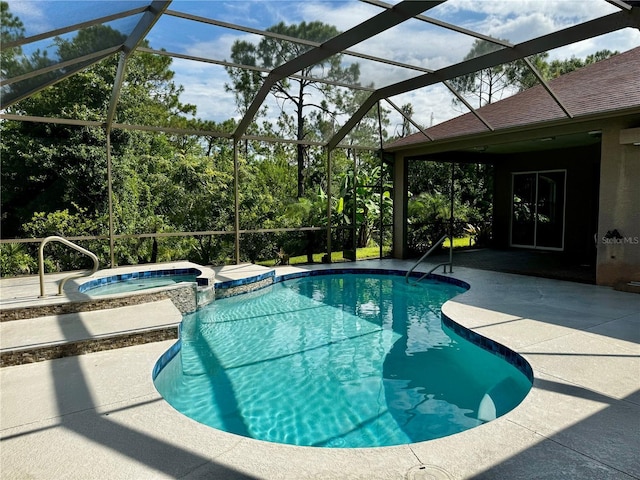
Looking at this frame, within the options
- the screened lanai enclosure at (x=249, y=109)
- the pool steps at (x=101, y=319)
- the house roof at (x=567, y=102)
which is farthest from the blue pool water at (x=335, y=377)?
the house roof at (x=567, y=102)

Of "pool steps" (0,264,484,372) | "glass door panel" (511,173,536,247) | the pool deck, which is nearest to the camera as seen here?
the pool deck

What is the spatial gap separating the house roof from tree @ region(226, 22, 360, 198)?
329 cm

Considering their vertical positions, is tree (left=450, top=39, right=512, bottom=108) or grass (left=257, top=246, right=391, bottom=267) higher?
tree (left=450, top=39, right=512, bottom=108)

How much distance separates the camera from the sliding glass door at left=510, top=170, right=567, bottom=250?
12766 millimetres

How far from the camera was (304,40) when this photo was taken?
6.83 meters

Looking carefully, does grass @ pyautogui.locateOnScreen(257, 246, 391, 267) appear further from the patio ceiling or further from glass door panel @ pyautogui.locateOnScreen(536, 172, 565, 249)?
the patio ceiling

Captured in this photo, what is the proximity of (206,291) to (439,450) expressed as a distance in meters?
6.05

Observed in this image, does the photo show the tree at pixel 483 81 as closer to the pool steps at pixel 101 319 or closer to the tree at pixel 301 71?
the tree at pixel 301 71

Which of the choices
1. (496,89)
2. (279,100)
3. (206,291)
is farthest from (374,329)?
(279,100)

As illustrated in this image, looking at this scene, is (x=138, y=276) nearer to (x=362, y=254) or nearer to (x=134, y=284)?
Answer: (x=134, y=284)

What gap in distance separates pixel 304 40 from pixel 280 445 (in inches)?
242

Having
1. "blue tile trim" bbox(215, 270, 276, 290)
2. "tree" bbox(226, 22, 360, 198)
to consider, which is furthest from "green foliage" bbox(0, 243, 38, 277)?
"tree" bbox(226, 22, 360, 198)

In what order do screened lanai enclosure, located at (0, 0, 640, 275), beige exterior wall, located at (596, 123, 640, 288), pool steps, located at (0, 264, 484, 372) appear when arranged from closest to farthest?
pool steps, located at (0, 264, 484, 372)
screened lanai enclosure, located at (0, 0, 640, 275)
beige exterior wall, located at (596, 123, 640, 288)

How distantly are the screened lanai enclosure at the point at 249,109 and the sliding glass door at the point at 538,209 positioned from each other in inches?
58.2
